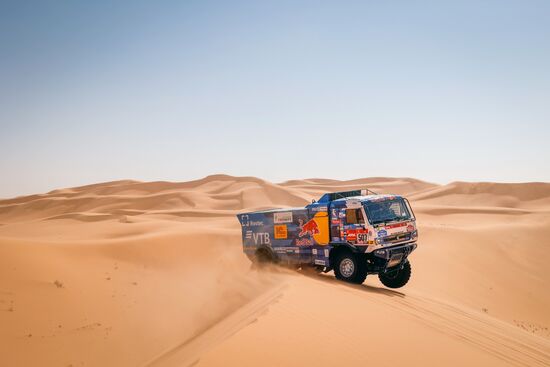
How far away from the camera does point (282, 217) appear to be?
13312 millimetres

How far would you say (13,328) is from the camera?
8.06 metres

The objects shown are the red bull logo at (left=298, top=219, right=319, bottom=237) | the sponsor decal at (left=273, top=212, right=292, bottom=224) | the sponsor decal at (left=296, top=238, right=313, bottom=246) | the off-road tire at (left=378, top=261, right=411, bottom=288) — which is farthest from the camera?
the sponsor decal at (left=273, top=212, right=292, bottom=224)

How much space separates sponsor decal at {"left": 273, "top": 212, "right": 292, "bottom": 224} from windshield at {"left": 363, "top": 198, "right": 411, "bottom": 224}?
3020 millimetres

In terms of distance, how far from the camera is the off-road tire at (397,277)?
11945mm

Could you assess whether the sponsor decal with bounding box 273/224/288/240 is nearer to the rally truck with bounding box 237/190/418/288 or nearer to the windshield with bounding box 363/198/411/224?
the rally truck with bounding box 237/190/418/288

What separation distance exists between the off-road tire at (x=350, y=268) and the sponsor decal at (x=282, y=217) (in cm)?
232

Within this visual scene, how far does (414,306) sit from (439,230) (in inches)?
648

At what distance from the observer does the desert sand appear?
233 inches

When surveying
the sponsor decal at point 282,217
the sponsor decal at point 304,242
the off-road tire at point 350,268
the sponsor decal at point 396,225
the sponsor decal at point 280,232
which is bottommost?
the off-road tire at point 350,268

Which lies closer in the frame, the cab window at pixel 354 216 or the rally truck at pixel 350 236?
the rally truck at pixel 350 236

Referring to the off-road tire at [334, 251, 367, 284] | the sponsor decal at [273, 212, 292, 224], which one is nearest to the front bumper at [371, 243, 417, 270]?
the off-road tire at [334, 251, 367, 284]

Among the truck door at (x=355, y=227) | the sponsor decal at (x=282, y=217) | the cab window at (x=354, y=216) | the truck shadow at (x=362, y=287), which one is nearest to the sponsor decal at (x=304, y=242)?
the sponsor decal at (x=282, y=217)

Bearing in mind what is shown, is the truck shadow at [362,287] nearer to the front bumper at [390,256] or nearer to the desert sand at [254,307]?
the desert sand at [254,307]

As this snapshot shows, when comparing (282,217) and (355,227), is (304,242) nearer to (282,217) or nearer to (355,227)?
(282,217)
